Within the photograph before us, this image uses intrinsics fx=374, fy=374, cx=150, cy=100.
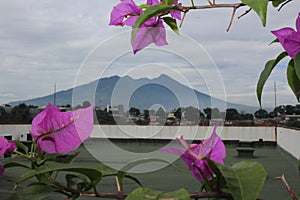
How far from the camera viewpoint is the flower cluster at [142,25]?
26 centimetres

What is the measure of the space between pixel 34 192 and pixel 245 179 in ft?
0.40

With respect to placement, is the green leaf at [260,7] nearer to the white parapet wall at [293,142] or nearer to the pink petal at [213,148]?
the pink petal at [213,148]

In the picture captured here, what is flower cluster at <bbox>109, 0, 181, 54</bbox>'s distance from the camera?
26 cm

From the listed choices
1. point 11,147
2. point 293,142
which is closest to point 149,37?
point 11,147

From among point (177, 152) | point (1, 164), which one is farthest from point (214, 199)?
point (1, 164)

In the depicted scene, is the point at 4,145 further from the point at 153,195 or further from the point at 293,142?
the point at 293,142

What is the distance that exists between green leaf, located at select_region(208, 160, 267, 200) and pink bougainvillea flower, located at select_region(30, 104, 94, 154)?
0.27 feet

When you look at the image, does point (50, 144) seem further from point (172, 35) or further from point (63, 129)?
point (172, 35)

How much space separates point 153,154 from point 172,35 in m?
0.09

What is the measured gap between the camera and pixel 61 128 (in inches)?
8.7

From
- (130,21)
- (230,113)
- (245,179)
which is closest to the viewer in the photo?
(245,179)

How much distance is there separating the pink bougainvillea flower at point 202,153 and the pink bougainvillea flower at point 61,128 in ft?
0.16

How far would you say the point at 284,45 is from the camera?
23cm

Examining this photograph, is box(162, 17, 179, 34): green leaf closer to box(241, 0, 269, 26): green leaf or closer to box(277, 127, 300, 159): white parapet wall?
box(241, 0, 269, 26): green leaf
